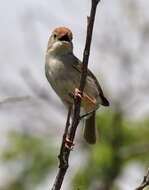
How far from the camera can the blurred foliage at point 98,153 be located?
27.6 feet

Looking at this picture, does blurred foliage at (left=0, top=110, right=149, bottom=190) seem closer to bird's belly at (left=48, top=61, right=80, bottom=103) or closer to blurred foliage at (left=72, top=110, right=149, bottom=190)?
blurred foliage at (left=72, top=110, right=149, bottom=190)

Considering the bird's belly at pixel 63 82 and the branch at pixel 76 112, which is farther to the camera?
the bird's belly at pixel 63 82

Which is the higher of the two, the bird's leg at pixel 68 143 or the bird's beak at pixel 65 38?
the bird's beak at pixel 65 38

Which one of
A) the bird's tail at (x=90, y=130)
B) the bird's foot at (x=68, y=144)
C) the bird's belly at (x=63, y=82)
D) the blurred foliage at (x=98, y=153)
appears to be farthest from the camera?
the blurred foliage at (x=98, y=153)

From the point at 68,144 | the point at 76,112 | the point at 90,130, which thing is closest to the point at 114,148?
the point at 90,130

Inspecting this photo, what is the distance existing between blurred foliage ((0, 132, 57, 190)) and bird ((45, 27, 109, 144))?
2.97 metres

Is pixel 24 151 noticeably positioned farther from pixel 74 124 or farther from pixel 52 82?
pixel 74 124

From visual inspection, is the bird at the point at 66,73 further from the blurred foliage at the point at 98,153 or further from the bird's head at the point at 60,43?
the blurred foliage at the point at 98,153

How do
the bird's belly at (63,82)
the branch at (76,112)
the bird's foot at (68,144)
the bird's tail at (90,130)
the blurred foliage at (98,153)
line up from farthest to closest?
the blurred foliage at (98,153)
the bird's tail at (90,130)
the bird's belly at (63,82)
the bird's foot at (68,144)
the branch at (76,112)

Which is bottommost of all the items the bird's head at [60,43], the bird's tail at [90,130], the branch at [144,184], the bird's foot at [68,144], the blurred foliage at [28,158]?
the blurred foliage at [28,158]

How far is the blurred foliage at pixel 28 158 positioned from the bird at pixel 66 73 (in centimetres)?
297

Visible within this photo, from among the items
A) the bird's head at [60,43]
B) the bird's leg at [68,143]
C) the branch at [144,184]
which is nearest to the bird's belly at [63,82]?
the bird's head at [60,43]

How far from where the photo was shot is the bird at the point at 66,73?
522 centimetres

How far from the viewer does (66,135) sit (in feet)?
14.8
